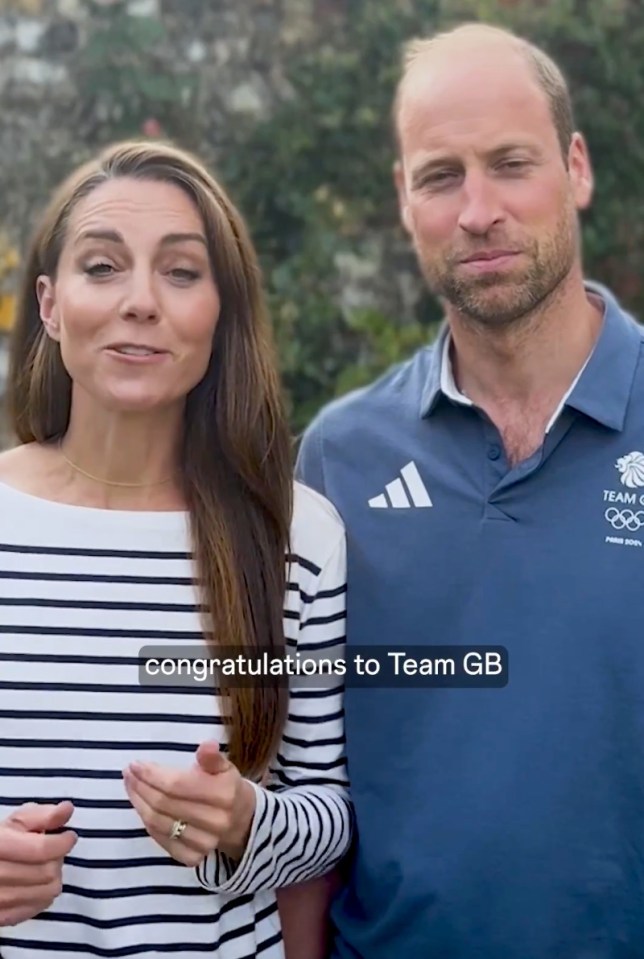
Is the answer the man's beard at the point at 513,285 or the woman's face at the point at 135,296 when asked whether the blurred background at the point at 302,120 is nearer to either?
the man's beard at the point at 513,285

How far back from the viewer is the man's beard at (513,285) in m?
2.09

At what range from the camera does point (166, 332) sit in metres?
1.94

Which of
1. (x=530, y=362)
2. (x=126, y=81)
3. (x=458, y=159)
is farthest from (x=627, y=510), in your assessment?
(x=126, y=81)

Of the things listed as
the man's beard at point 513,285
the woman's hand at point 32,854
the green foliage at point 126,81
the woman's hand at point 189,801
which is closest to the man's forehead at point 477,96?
the man's beard at point 513,285

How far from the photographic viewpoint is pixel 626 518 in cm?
199

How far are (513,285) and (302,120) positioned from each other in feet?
6.24

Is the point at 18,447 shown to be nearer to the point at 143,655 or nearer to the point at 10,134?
the point at 143,655

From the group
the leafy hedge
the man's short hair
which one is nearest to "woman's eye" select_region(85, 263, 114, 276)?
the man's short hair

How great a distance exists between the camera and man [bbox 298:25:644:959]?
193 centimetres

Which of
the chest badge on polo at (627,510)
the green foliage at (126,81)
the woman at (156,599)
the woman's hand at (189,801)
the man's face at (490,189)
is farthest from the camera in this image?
the green foliage at (126,81)

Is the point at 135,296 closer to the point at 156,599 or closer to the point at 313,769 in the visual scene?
the point at 156,599

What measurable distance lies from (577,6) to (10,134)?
160cm


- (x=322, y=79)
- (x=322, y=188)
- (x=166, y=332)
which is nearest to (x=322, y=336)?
(x=322, y=188)

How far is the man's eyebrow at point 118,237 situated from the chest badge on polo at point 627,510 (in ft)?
2.30
